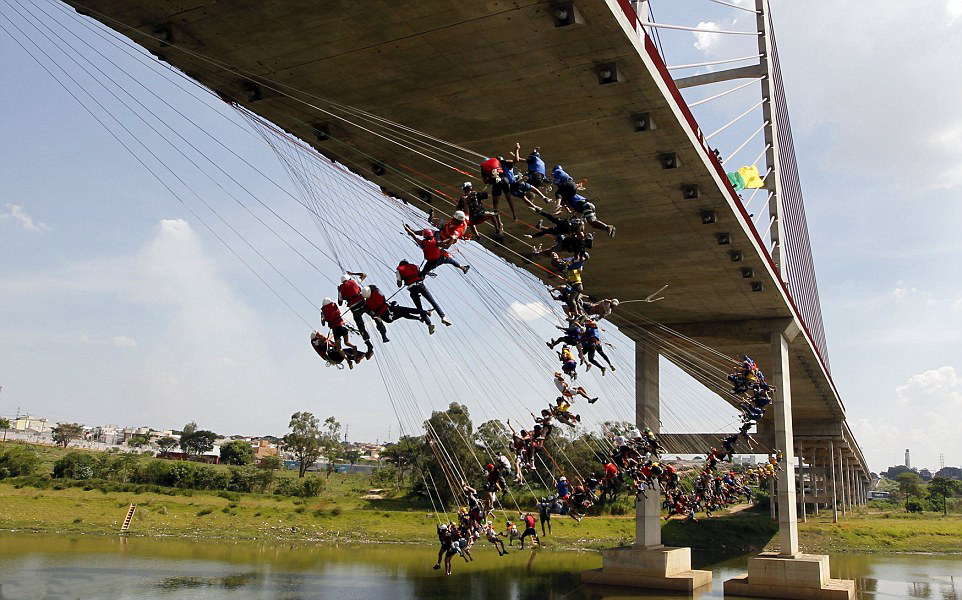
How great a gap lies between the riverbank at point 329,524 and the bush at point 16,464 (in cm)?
309

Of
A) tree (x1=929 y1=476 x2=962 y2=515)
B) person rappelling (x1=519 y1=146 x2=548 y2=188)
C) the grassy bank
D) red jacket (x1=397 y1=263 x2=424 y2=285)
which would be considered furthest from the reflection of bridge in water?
tree (x1=929 y1=476 x2=962 y2=515)

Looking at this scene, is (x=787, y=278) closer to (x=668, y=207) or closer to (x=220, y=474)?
(x=668, y=207)

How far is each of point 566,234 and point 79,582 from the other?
20659mm

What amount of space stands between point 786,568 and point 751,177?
15.0m

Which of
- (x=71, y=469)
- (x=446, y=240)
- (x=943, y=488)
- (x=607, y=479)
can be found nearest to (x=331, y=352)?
(x=446, y=240)

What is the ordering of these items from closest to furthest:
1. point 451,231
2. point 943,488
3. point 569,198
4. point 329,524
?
point 451,231, point 569,198, point 329,524, point 943,488

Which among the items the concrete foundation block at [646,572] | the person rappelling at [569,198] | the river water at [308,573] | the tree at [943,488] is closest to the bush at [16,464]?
the river water at [308,573]

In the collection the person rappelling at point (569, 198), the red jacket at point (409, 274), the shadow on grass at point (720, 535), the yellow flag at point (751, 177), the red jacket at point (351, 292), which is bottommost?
the shadow on grass at point (720, 535)

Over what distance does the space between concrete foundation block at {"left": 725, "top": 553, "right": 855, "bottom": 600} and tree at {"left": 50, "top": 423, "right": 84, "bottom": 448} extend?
102851 mm

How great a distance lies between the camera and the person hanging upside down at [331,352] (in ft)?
34.4

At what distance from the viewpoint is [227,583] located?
24.4 m

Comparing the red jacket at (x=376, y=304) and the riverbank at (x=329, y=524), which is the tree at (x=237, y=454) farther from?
the red jacket at (x=376, y=304)

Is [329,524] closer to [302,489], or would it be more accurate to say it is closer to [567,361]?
[302,489]

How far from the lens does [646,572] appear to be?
28219 mm
